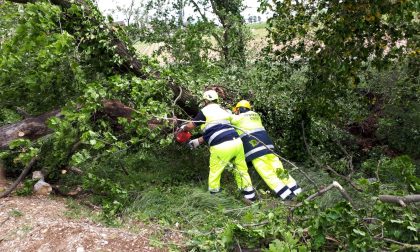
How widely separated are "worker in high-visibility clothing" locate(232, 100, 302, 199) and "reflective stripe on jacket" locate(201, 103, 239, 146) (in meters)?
0.14

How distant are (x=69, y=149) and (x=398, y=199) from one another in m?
3.81

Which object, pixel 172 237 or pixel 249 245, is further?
pixel 172 237

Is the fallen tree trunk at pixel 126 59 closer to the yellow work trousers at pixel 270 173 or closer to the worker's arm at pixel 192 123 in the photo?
the worker's arm at pixel 192 123

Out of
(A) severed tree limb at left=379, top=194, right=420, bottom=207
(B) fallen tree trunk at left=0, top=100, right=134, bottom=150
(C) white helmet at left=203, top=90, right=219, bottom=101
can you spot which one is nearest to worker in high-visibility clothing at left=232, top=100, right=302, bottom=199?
(C) white helmet at left=203, top=90, right=219, bottom=101

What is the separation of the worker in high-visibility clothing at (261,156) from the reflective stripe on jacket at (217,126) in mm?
141

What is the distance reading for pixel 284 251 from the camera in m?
2.62

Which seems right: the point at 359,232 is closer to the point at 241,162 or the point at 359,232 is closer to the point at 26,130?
the point at 241,162

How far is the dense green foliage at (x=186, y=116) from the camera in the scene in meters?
3.08

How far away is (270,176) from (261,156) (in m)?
0.29

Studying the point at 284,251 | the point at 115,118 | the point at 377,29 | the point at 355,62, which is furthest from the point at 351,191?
the point at 115,118

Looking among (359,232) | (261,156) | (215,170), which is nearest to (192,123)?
(215,170)

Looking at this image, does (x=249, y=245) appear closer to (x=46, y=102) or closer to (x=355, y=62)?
(x=355, y=62)

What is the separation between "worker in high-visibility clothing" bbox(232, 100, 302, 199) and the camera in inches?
208

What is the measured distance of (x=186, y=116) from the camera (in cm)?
588
